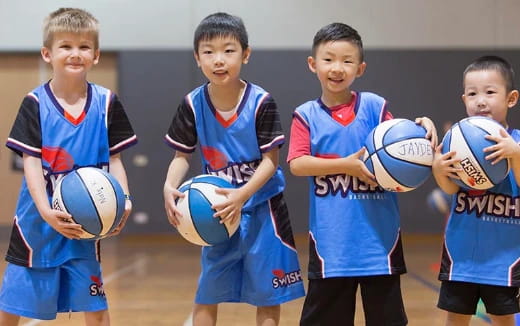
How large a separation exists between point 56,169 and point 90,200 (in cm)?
32

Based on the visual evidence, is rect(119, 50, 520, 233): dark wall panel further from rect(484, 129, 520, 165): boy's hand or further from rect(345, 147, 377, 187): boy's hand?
rect(484, 129, 520, 165): boy's hand

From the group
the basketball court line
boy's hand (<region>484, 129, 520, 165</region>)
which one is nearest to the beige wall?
the basketball court line

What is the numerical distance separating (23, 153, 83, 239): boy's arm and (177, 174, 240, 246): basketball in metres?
0.46

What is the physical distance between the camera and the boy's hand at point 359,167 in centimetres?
278

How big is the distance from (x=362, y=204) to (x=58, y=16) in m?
1.66

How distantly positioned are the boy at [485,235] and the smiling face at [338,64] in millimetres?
540

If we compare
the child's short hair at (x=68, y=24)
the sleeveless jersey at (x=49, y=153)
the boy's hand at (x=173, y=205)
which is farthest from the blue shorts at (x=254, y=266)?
the child's short hair at (x=68, y=24)

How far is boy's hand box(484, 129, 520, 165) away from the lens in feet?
8.71

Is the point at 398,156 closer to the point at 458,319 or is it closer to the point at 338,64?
the point at 338,64

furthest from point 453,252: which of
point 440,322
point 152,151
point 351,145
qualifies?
point 152,151

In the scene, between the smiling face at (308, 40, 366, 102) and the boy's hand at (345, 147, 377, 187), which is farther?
the smiling face at (308, 40, 366, 102)

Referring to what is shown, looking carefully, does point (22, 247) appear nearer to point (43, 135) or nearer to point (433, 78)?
point (43, 135)

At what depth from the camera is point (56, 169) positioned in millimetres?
2912

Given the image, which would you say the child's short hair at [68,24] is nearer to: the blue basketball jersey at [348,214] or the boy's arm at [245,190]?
the boy's arm at [245,190]
